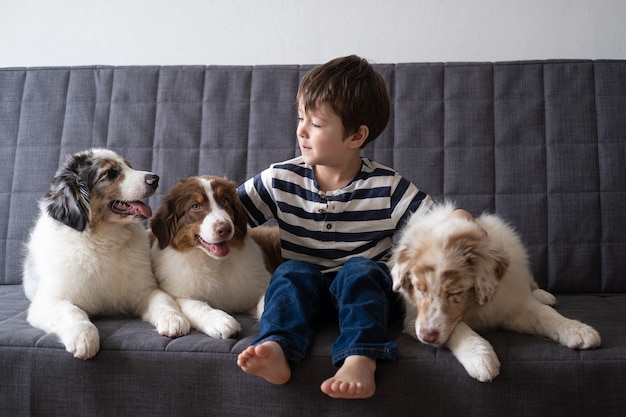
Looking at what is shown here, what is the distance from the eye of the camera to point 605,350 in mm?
1843

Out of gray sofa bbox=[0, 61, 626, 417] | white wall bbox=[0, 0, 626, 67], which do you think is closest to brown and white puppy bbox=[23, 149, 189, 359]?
gray sofa bbox=[0, 61, 626, 417]

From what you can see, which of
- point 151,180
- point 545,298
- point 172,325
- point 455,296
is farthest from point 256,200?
point 545,298

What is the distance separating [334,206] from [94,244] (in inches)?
38.1

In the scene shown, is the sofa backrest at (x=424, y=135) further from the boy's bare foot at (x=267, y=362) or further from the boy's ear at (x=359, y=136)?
the boy's bare foot at (x=267, y=362)

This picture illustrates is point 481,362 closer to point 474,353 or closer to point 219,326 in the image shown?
point 474,353

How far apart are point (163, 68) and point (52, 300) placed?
4.66 feet

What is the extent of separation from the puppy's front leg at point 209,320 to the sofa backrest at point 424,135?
0.90m

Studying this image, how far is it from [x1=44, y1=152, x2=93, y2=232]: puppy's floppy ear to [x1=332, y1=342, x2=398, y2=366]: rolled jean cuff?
43.9 inches

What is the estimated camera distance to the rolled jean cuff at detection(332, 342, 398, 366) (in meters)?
1.78

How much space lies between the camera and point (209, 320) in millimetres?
2061

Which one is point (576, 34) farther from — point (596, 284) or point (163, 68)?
point (163, 68)

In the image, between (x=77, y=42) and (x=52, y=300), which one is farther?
(x=77, y=42)

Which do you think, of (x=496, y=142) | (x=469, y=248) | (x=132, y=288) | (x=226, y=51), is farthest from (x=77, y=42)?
(x=469, y=248)

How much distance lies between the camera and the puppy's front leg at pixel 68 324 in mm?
1896
